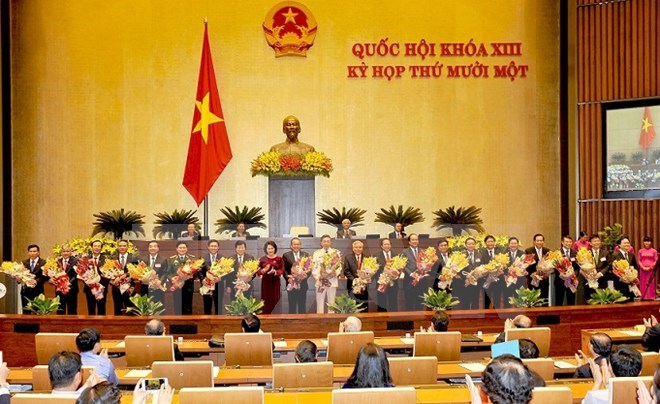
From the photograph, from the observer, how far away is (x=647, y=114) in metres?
13.5

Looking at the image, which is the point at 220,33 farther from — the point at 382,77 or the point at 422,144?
the point at 422,144

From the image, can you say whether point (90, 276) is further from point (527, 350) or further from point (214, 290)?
point (527, 350)

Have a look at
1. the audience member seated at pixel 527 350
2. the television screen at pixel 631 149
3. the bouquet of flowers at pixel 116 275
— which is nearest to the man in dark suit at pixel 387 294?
the bouquet of flowers at pixel 116 275

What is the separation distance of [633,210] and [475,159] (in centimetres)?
295

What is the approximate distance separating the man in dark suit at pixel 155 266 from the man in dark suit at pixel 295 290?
1.62m

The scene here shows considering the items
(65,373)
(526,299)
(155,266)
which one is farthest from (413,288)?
(65,373)

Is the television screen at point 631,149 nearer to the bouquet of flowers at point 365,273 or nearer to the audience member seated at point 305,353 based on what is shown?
the bouquet of flowers at point 365,273

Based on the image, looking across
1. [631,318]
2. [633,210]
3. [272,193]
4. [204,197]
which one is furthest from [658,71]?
[204,197]

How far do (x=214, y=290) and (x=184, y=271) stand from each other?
0.77 meters

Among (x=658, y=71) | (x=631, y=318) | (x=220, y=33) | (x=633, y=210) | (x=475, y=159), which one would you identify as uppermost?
(x=220, y=33)

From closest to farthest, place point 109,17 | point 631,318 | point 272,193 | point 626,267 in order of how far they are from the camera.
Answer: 1. point 631,318
2. point 626,267
3. point 272,193
4. point 109,17

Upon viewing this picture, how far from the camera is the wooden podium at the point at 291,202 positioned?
1300cm

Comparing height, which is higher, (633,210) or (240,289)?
(633,210)

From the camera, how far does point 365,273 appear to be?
9.50m
